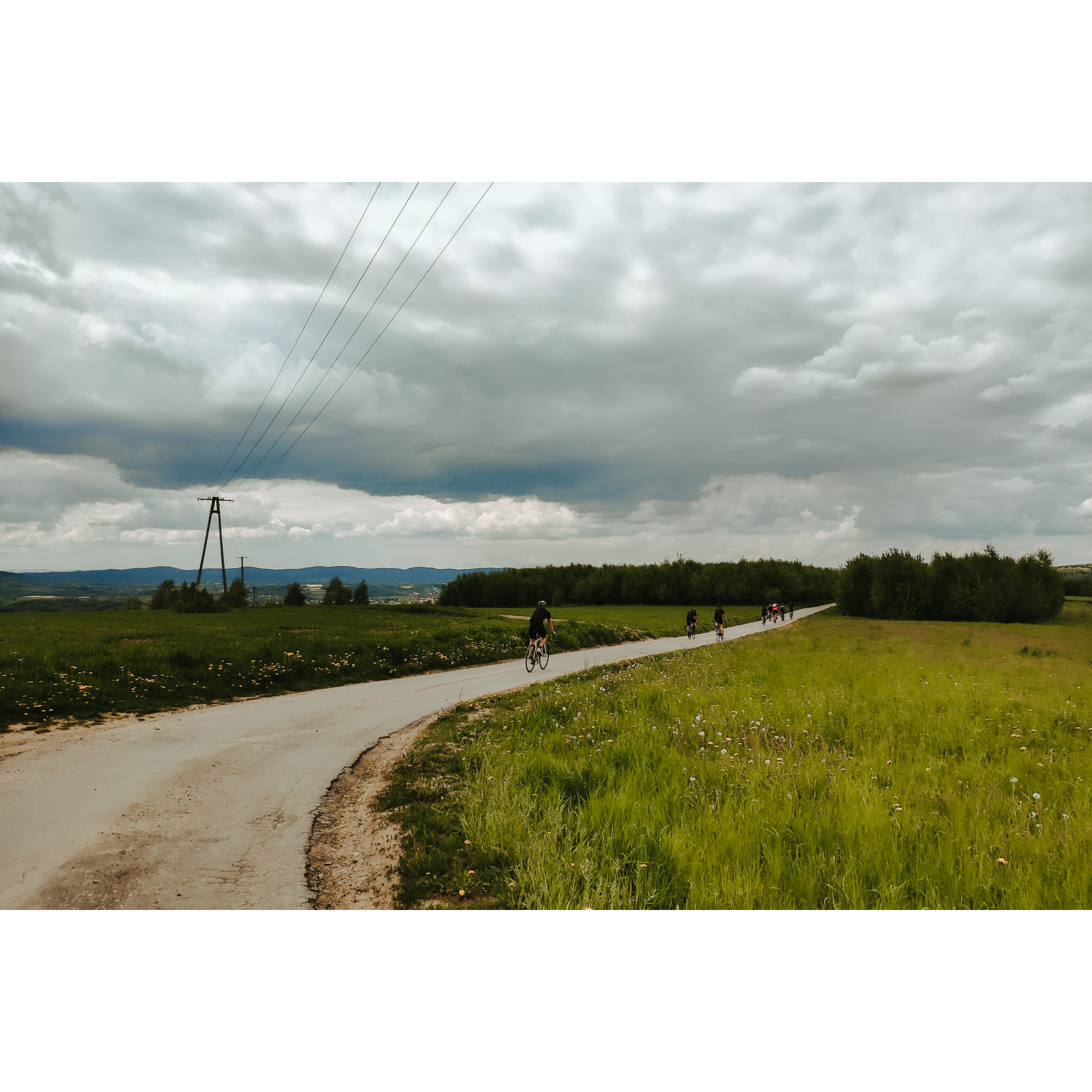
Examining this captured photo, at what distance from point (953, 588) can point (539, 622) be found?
5736cm

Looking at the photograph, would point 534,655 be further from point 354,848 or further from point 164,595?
point 164,595

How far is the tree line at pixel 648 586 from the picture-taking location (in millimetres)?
115062

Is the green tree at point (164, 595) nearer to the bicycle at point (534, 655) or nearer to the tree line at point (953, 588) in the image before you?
the bicycle at point (534, 655)

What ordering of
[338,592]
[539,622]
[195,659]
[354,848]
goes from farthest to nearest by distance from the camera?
[338,592]
[539,622]
[195,659]
[354,848]

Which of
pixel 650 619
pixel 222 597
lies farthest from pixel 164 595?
pixel 650 619

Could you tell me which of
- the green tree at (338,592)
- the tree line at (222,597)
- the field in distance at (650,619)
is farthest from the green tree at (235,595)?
the green tree at (338,592)

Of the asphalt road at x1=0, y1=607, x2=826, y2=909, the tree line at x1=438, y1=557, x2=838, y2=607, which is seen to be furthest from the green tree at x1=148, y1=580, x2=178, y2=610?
the asphalt road at x1=0, y1=607, x2=826, y2=909

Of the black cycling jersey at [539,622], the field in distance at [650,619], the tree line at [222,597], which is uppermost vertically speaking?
the black cycling jersey at [539,622]

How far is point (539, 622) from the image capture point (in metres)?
20.3

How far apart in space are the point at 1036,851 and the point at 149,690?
16.4m

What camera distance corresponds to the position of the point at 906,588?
70.8 meters

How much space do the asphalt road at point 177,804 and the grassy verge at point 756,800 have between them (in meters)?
1.25

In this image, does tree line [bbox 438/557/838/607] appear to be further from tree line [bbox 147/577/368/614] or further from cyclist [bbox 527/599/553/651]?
cyclist [bbox 527/599/553/651]

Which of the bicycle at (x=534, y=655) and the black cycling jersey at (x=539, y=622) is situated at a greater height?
the black cycling jersey at (x=539, y=622)
